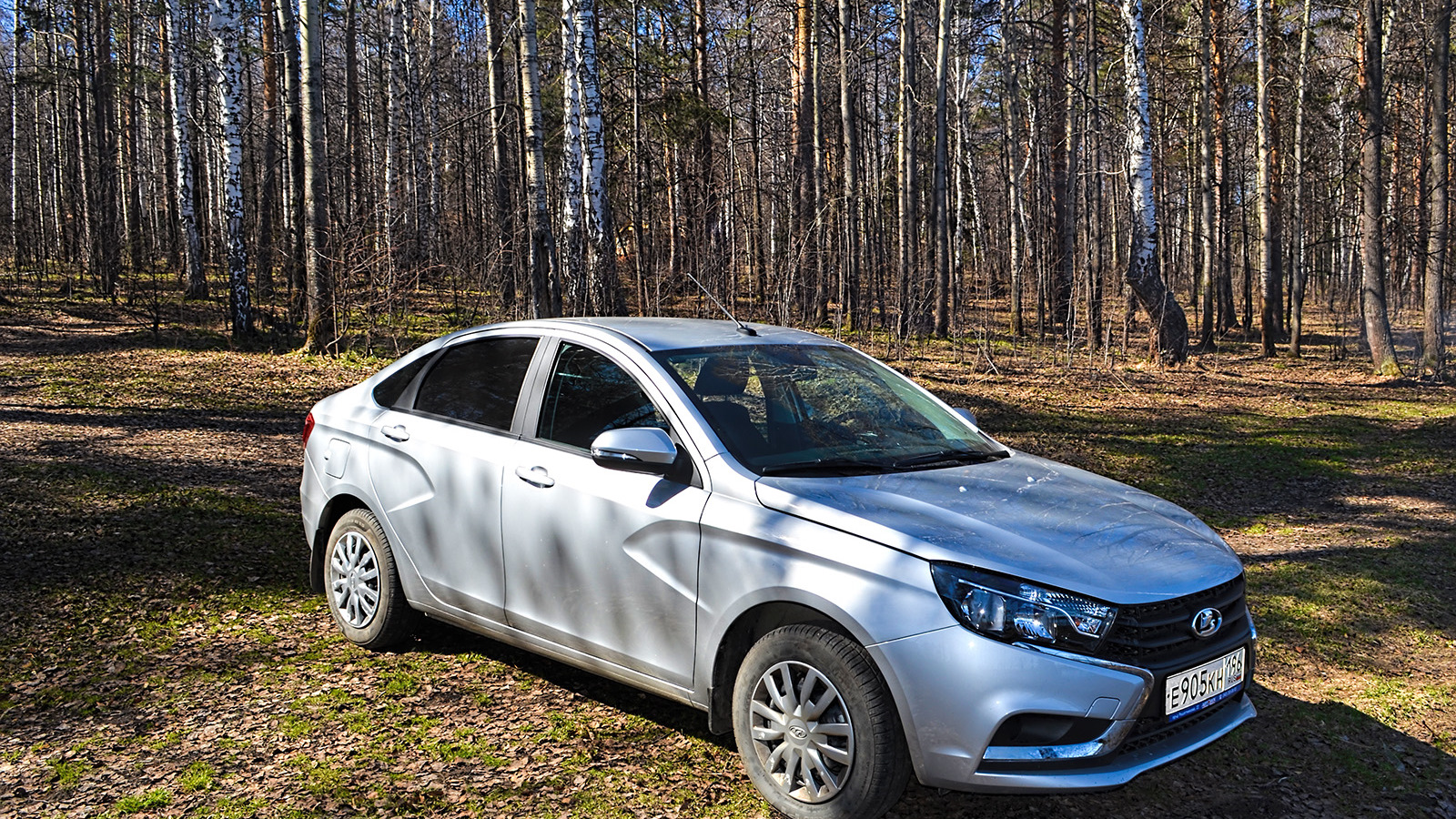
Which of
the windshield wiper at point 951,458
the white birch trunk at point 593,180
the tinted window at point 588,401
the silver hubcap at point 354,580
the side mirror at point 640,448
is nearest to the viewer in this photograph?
the side mirror at point 640,448

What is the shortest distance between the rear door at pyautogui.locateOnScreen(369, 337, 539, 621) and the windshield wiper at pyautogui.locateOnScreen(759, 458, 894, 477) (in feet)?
4.24

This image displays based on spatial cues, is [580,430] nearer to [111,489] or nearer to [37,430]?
[111,489]

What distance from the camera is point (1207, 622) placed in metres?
3.38

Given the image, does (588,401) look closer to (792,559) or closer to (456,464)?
(456,464)

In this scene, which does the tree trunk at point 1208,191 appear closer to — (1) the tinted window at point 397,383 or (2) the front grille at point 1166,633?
(2) the front grille at point 1166,633

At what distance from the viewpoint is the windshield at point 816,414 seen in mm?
3877

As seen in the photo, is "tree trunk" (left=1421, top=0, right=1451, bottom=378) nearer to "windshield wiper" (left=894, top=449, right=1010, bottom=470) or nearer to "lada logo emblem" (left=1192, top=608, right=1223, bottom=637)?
"windshield wiper" (left=894, top=449, right=1010, bottom=470)

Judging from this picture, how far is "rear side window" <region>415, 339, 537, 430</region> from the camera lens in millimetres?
4543

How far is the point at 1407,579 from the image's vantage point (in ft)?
22.0

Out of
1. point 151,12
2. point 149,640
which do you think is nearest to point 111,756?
point 149,640

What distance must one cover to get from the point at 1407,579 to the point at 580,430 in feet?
19.2

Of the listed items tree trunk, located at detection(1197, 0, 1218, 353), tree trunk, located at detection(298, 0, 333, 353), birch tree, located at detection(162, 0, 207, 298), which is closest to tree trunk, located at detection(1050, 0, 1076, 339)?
tree trunk, located at detection(1197, 0, 1218, 353)

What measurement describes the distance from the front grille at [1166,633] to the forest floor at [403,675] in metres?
0.78

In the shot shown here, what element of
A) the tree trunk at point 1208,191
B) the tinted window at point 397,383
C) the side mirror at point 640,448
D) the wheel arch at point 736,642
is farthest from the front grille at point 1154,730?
the tree trunk at point 1208,191
